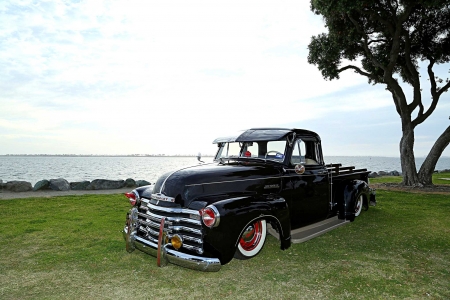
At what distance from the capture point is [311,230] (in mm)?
5969

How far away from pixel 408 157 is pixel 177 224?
15588 millimetres

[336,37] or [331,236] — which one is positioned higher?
[336,37]

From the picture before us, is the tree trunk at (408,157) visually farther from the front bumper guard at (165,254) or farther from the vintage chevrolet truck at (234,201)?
the front bumper guard at (165,254)

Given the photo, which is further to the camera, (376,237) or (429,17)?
(429,17)

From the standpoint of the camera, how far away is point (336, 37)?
54.2 ft

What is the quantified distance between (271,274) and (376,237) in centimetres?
322

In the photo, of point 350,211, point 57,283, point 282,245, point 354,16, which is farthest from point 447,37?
point 57,283

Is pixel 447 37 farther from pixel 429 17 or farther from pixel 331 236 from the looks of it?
pixel 331 236

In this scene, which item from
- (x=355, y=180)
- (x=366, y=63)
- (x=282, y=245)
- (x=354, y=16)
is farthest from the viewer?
(x=366, y=63)

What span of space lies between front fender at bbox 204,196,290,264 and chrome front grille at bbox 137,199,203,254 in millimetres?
161

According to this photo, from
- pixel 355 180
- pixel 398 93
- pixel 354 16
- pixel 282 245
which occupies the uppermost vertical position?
pixel 354 16

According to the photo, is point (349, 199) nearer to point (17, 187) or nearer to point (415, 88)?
point (415, 88)

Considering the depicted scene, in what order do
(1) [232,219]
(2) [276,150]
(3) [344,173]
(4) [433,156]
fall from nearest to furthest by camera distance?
(1) [232,219] → (2) [276,150] → (3) [344,173] → (4) [433,156]

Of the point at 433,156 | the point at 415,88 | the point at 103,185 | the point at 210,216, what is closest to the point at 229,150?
the point at 210,216
